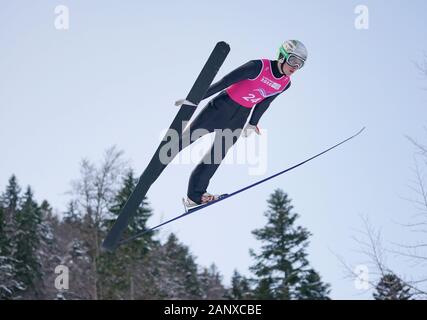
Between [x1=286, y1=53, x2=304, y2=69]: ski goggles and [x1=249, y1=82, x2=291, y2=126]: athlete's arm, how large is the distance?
37 centimetres

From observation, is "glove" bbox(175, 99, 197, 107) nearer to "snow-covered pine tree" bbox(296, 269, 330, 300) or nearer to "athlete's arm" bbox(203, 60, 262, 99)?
"athlete's arm" bbox(203, 60, 262, 99)

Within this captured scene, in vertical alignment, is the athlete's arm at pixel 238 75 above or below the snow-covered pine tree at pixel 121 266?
above

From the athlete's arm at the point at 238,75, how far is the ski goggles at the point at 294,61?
1.05ft

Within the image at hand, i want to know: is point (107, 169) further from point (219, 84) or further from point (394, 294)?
point (219, 84)

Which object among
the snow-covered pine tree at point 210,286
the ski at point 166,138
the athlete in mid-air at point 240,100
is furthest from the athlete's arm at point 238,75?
the snow-covered pine tree at point 210,286

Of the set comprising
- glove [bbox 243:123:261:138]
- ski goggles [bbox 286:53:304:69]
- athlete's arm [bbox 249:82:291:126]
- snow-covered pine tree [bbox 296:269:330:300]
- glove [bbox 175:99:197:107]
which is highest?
ski goggles [bbox 286:53:304:69]

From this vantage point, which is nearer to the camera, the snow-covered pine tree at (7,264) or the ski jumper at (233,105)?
the ski jumper at (233,105)

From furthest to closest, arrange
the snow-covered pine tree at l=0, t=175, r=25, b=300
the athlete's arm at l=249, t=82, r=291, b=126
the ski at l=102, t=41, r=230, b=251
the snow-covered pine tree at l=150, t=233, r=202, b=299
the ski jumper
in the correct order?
the snow-covered pine tree at l=150, t=233, r=202, b=299 < the snow-covered pine tree at l=0, t=175, r=25, b=300 < the athlete's arm at l=249, t=82, r=291, b=126 < the ski jumper < the ski at l=102, t=41, r=230, b=251

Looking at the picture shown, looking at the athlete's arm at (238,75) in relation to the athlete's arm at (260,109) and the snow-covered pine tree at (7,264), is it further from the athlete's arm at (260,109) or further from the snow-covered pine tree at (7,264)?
the snow-covered pine tree at (7,264)

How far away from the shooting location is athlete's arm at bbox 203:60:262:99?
5168 millimetres

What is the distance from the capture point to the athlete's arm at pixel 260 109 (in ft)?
18.6

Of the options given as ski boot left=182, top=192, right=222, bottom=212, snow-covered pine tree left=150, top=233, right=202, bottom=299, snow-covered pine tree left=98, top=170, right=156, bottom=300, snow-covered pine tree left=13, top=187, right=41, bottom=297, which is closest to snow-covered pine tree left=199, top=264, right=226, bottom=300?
snow-covered pine tree left=150, top=233, right=202, bottom=299

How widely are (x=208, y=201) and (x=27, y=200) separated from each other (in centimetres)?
3011

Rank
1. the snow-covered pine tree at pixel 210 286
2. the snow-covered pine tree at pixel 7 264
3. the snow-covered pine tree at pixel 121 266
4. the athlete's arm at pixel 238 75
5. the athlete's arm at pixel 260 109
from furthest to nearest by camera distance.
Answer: the snow-covered pine tree at pixel 210 286, the snow-covered pine tree at pixel 7 264, the snow-covered pine tree at pixel 121 266, the athlete's arm at pixel 260 109, the athlete's arm at pixel 238 75
